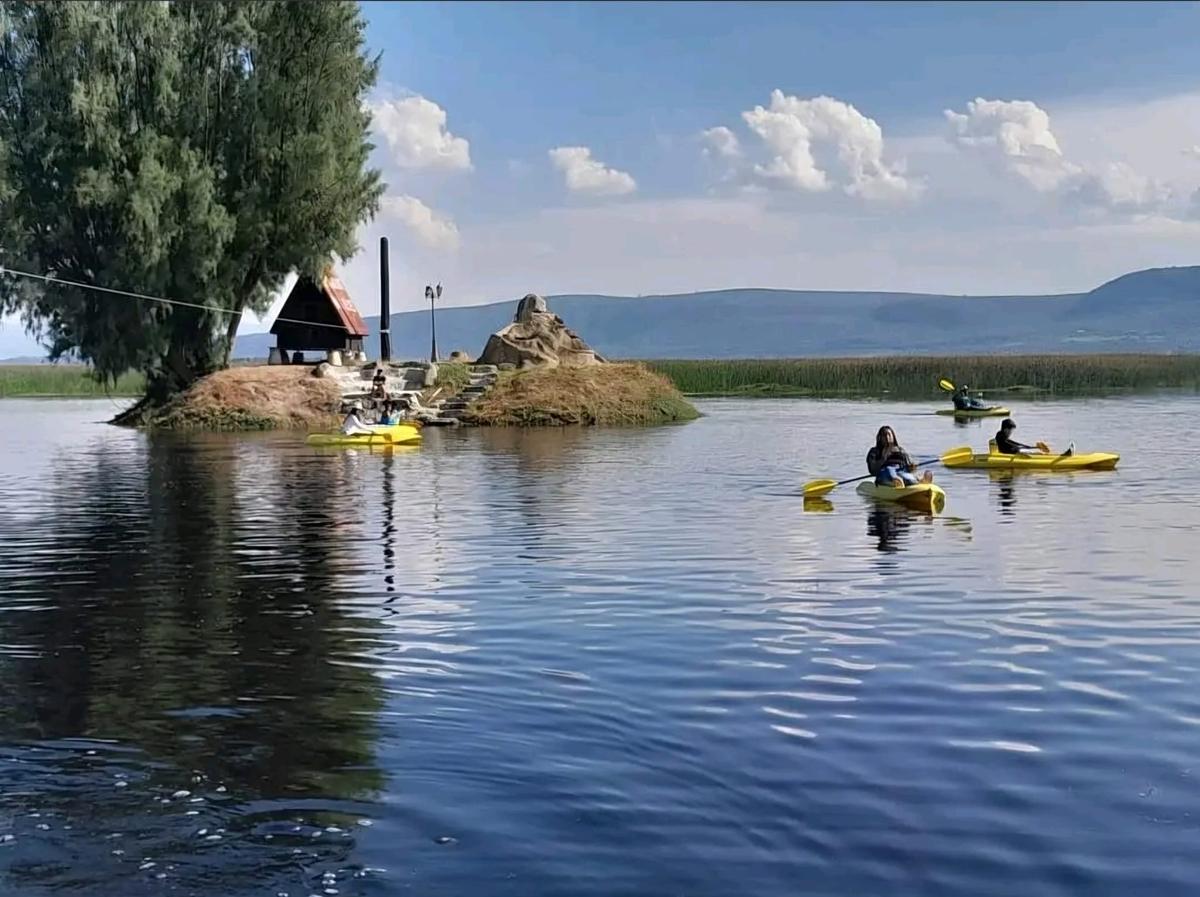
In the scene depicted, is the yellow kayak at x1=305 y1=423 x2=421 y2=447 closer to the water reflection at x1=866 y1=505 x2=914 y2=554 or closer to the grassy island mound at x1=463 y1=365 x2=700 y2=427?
the grassy island mound at x1=463 y1=365 x2=700 y2=427

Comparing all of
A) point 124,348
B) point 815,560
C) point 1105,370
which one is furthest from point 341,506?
A: point 1105,370

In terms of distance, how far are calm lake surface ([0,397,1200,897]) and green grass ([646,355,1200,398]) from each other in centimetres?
6276

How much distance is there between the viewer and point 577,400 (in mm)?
51250

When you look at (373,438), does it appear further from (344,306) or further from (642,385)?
(344,306)

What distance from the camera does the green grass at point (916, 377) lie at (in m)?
84.7

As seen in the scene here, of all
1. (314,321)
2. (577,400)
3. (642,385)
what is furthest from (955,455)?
(314,321)

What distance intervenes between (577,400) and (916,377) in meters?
43.8

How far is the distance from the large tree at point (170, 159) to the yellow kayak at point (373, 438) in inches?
431

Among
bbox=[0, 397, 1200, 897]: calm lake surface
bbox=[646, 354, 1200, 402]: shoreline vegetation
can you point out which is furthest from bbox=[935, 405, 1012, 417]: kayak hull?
bbox=[0, 397, 1200, 897]: calm lake surface

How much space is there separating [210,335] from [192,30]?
10540 mm

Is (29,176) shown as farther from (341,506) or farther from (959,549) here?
(959,549)

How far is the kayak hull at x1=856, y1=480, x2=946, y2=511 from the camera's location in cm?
2291

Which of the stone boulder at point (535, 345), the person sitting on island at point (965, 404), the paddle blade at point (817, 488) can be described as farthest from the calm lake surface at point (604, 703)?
the stone boulder at point (535, 345)

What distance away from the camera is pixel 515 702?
409 inches
